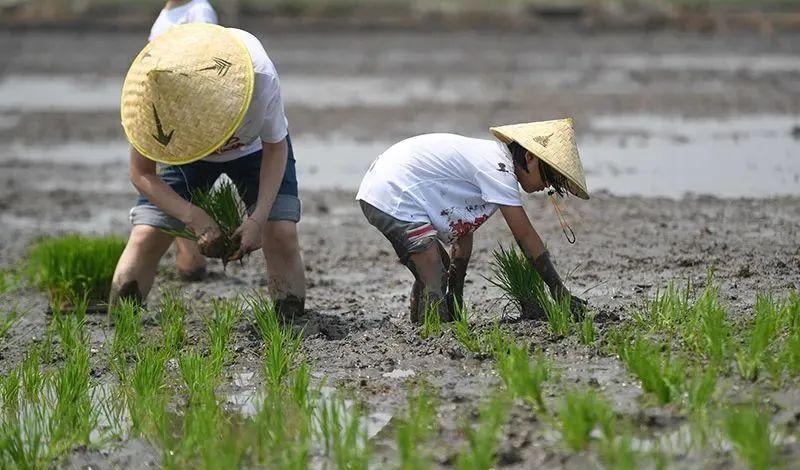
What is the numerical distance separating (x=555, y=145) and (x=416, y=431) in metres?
1.41

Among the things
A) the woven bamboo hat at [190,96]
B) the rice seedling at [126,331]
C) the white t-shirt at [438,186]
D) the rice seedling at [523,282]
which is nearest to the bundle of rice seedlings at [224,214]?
the woven bamboo hat at [190,96]

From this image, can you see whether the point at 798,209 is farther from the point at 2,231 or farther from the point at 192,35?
the point at 2,231

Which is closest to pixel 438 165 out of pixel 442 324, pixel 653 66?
pixel 442 324

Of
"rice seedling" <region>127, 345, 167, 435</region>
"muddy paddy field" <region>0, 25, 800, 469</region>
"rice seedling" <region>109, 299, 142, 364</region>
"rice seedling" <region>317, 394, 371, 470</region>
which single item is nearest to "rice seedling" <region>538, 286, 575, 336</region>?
"muddy paddy field" <region>0, 25, 800, 469</region>

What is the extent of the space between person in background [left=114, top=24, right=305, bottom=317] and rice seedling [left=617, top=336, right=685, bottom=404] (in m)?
1.59

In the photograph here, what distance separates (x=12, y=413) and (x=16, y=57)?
12830 millimetres

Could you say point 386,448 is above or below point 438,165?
below

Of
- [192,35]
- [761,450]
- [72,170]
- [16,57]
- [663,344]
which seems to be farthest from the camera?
[16,57]

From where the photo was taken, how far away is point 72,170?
397 inches

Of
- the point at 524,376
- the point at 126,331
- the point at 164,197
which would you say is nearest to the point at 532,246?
the point at 524,376

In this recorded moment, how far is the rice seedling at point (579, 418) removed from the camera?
395cm

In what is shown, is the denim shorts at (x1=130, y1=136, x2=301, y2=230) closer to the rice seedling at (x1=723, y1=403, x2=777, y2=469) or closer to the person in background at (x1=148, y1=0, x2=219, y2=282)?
the person in background at (x1=148, y1=0, x2=219, y2=282)

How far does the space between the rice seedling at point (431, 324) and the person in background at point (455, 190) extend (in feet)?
0.11

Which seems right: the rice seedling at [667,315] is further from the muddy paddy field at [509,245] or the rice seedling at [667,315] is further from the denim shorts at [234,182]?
the denim shorts at [234,182]
